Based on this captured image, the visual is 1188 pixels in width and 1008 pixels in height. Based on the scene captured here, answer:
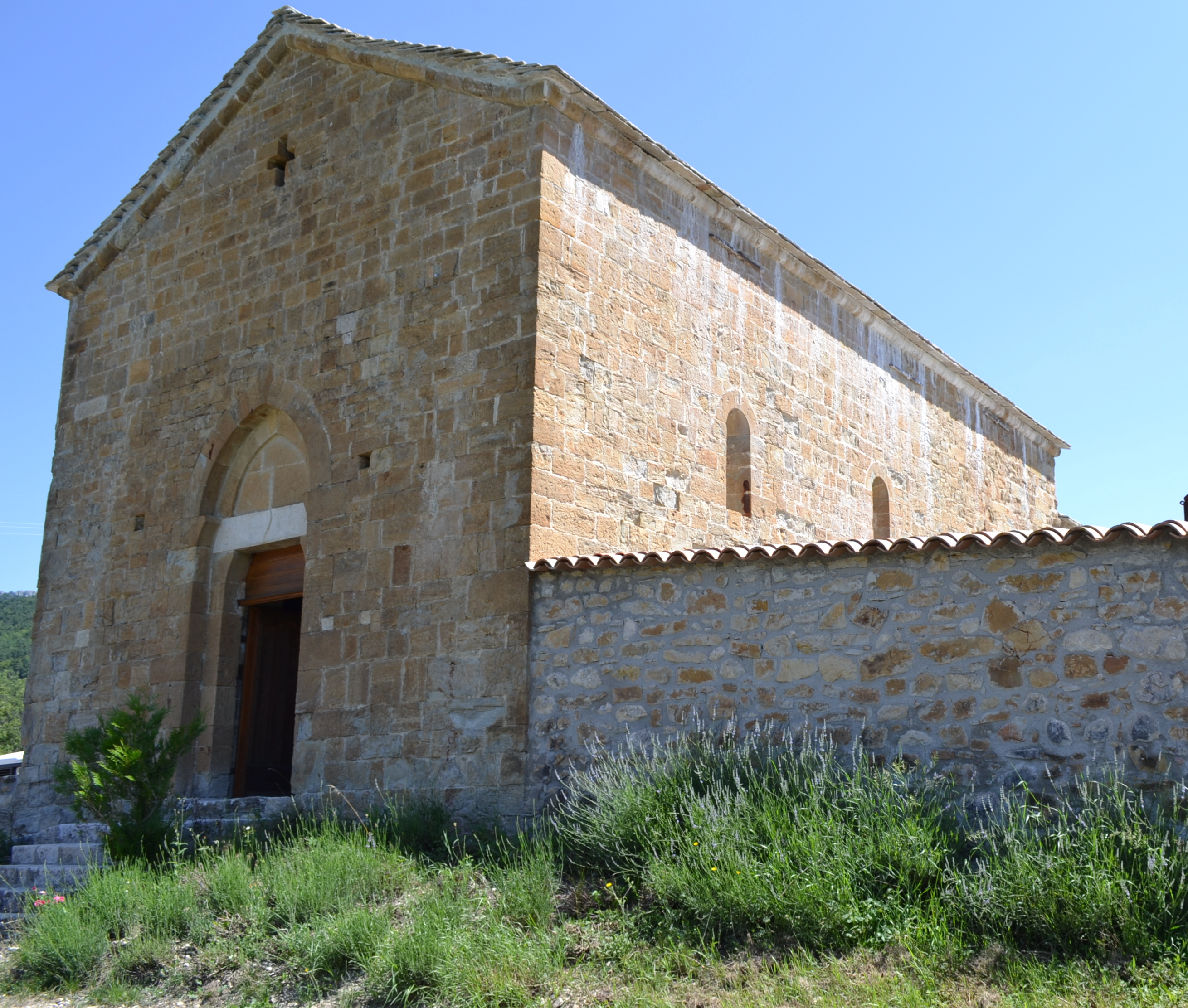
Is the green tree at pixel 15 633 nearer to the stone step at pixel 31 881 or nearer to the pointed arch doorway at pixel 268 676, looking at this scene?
the pointed arch doorway at pixel 268 676

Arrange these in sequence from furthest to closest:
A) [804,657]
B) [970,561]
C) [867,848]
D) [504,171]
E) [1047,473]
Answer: [1047,473] → [504,171] → [804,657] → [970,561] → [867,848]

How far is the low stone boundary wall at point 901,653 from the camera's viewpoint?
6.33 m

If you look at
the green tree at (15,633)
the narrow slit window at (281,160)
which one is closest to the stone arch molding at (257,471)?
the narrow slit window at (281,160)

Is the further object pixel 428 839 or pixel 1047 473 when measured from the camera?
pixel 1047 473

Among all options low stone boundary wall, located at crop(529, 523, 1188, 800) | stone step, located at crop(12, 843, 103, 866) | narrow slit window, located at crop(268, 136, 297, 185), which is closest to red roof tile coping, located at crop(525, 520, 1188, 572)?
low stone boundary wall, located at crop(529, 523, 1188, 800)

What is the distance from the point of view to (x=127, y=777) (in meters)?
8.61

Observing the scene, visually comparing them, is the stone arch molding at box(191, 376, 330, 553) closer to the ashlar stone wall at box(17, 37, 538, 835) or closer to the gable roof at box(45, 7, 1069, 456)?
the ashlar stone wall at box(17, 37, 538, 835)

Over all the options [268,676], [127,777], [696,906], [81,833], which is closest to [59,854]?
[81,833]

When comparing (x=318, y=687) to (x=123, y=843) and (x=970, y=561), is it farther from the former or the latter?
(x=970, y=561)

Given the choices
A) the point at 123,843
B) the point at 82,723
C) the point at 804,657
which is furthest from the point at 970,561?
the point at 82,723

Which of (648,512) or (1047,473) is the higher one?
(1047,473)

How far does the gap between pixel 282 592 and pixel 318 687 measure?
1497mm

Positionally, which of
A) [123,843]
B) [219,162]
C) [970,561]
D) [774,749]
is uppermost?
[219,162]

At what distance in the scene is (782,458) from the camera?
39.7 feet
